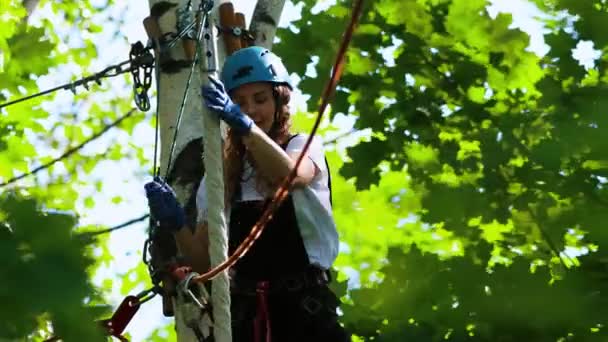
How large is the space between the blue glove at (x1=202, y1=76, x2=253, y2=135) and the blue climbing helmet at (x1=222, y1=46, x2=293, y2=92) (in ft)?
1.36

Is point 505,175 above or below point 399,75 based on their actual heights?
below

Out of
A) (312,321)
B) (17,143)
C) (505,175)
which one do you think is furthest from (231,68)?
(17,143)

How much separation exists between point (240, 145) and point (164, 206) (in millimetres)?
420

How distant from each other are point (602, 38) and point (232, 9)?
1.45 m

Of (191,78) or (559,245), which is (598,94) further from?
(191,78)

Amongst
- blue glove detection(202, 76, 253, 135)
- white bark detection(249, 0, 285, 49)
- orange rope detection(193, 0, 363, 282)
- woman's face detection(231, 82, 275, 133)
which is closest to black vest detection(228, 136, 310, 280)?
woman's face detection(231, 82, 275, 133)

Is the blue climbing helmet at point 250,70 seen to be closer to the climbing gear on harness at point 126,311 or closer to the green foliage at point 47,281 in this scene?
the climbing gear on harness at point 126,311

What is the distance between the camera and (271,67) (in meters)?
3.66

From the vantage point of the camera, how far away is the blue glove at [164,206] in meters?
3.29

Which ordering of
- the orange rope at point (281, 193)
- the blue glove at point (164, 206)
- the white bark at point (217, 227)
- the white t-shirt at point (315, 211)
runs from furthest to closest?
the white t-shirt at point (315, 211)
the blue glove at point (164, 206)
the white bark at point (217, 227)
the orange rope at point (281, 193)

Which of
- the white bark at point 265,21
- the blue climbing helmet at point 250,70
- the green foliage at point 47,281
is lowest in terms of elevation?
the green foliage at point 47,281

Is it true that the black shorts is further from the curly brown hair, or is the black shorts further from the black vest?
the curly brown hair

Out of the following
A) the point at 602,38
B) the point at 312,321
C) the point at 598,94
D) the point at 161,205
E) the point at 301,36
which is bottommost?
the point at 312,321

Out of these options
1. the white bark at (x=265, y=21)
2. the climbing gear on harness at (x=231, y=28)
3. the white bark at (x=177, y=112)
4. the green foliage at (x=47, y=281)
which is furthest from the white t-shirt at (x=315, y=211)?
the green foliage at (x=47, y=281)
